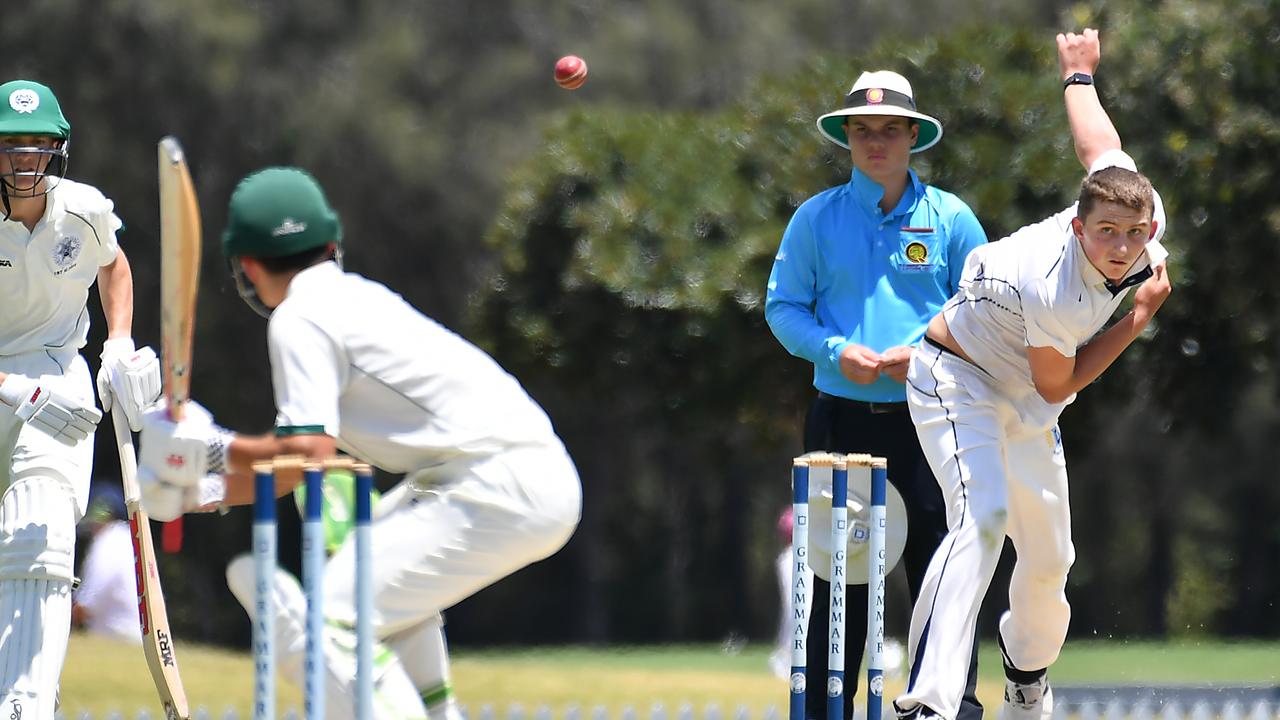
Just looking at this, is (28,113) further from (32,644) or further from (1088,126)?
(1088,126)

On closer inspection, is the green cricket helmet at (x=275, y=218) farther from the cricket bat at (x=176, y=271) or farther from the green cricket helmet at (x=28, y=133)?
the green cricket helmet at (x=28, y=133)

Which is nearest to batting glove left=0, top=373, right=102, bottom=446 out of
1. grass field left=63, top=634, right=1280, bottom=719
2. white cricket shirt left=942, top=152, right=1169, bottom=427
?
white cricket shirt left=942, top=152, right=1169, bottom=427

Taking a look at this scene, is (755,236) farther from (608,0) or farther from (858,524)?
(608,0)

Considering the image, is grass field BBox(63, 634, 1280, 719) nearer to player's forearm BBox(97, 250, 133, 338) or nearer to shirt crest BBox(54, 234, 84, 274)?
player's forearm BBox(97, 250, 133, 338)

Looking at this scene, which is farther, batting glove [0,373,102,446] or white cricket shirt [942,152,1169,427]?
batting glove [0,373,102,446]

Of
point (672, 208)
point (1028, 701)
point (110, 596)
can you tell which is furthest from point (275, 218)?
point (672, 208)

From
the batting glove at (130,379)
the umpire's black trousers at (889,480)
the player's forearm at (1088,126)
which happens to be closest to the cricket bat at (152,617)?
the batting glove at (130,379)

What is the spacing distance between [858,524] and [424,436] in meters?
1.91

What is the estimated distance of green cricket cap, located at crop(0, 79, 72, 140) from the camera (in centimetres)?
597

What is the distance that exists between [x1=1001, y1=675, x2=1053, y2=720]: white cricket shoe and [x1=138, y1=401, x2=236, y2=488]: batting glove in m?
2.73

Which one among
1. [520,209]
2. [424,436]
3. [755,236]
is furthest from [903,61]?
[424,436]

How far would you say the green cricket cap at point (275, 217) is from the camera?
4441 mm

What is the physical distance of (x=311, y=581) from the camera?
413cm

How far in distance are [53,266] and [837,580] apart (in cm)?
271
